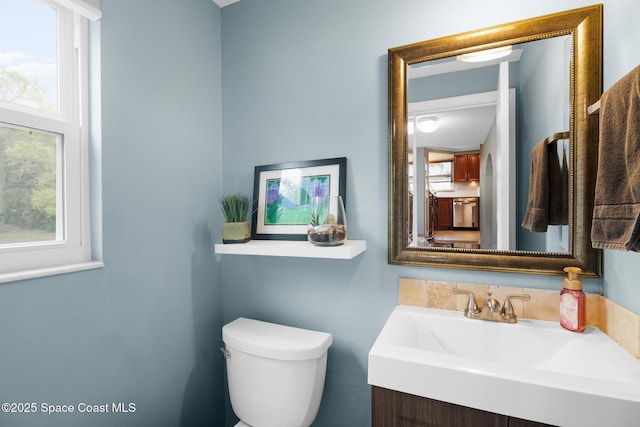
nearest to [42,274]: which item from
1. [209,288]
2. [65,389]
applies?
[65,389]

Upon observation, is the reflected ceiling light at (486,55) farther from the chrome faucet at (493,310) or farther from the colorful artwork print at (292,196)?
the chrome faucet at (493,310)

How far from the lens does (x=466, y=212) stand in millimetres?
1219

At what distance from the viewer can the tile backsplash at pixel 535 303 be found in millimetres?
871

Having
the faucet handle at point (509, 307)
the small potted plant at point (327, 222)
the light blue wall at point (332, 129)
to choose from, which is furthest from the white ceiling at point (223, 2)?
the faucet handle at point (509, 307)

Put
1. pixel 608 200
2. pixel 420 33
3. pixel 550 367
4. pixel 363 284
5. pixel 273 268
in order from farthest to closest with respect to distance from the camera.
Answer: pixel 273 268, pixel 363 284, pixel 420 33, pixel 550 367, pixel 608 200

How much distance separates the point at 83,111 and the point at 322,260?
111 centimetres

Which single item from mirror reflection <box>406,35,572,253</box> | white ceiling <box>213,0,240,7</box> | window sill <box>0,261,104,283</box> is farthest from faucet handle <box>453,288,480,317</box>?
white ceiling <box>213,0,240,7</box>

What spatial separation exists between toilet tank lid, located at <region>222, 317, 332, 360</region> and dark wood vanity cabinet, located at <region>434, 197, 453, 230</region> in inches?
26.2

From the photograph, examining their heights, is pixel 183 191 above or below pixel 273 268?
above

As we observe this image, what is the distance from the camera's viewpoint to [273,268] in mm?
1574

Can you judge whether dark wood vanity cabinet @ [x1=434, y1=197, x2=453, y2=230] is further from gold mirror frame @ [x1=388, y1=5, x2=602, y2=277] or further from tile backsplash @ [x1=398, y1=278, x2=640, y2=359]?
tile backsplash @ [x1=398, y1=278, x2=640, y2=359]

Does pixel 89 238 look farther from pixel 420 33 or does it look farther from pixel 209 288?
pixel 420 33

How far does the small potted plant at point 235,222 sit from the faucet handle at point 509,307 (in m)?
1.09

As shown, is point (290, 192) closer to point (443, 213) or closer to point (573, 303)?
point (443, 213)
